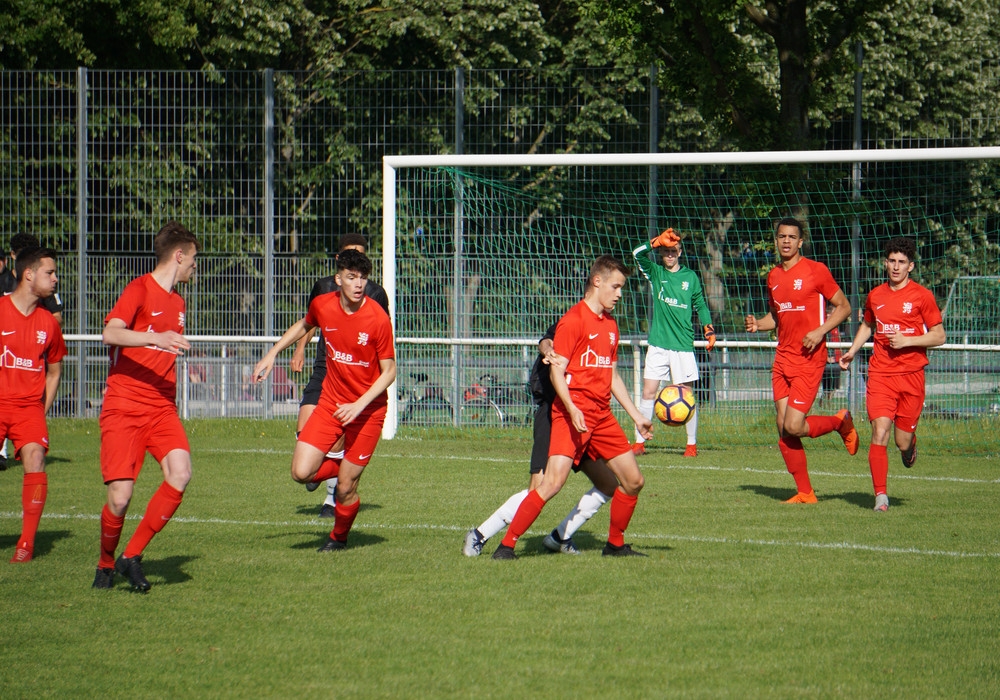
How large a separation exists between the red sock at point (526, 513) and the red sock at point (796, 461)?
3404mm

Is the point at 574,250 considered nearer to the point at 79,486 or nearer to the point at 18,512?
the point at 79,486

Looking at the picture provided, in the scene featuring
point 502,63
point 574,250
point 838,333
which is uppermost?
point 502,63

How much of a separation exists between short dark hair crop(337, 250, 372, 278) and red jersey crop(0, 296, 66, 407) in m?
2.00

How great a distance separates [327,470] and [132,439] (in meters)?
1.53

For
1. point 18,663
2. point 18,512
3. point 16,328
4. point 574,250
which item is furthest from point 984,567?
point 574,250

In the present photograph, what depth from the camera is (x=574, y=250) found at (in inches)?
616

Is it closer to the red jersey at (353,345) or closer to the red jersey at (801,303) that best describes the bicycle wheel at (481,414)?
the red jersey at (801,303)

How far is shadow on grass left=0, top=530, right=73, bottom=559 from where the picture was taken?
7.86 m

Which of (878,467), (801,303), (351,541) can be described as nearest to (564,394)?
(351,541)

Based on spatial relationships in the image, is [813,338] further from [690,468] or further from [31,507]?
[31,507]

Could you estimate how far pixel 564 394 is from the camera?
6832 millimetres

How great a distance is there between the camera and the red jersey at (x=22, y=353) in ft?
25.0

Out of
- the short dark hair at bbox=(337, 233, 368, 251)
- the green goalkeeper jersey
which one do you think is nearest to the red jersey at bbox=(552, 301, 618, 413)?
the short dark hair at bbox=(337, 233, 368, 251)

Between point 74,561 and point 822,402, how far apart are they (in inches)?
412
